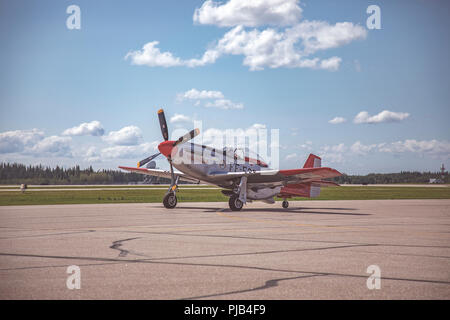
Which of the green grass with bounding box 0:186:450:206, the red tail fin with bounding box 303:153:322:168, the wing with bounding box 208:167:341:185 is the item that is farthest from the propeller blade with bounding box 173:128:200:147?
the green grass with bounding box 0:186:450:206

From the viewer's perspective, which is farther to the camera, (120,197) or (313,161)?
(120,197)

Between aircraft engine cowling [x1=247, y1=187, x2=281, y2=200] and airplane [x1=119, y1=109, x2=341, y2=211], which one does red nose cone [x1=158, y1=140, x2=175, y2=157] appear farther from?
aircraft engine cowling [x1=247, y1=187, x2=281, y2=200]

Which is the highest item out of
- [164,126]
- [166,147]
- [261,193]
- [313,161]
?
[164,126]

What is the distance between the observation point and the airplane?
20.4 m

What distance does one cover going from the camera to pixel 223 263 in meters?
6.88

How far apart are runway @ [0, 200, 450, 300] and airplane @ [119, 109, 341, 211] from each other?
867 cm

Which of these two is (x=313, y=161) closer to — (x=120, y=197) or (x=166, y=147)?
(x=166, y=147)

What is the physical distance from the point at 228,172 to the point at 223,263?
14.9m

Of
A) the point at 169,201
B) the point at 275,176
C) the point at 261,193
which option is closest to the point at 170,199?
the point at 169,201
